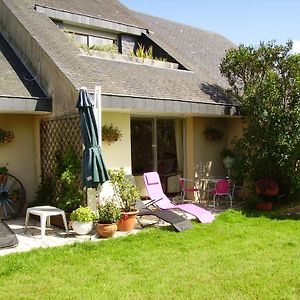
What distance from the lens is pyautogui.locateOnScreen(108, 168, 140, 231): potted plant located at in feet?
26.2

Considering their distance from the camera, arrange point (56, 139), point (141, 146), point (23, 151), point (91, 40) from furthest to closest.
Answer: point (91, 40)
point (141, 146)
point (23, 151)
point (56, 139)

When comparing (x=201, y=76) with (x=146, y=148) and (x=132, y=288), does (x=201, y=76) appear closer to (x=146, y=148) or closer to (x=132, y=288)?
(x=146, y=148)

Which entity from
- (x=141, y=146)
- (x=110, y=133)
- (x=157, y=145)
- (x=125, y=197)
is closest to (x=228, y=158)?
(x=157, y=145)

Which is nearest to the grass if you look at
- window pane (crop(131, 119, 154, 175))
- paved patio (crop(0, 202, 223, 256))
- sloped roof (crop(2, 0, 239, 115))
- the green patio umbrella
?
paved patio (crop(0, 202, 223, 256))

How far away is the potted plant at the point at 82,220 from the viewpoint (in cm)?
745

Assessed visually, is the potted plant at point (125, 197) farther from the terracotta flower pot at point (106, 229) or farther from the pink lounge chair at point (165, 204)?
the pink lounge chair at point (165, 204)

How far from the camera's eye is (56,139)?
9.21 meters

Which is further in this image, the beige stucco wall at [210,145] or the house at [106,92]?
the beige stucco wall at [210,145]

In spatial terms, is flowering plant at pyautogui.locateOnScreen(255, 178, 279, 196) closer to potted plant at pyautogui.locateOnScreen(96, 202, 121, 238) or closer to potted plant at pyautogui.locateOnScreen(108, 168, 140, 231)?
potted plant at pyautogui.locateOnScreen(108, 168, 140, 231)

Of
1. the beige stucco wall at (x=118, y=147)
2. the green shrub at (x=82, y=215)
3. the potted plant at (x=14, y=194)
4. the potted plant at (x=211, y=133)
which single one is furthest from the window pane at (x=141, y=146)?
the green shrub at (x=82, y=215)

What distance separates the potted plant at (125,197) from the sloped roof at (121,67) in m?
1.85

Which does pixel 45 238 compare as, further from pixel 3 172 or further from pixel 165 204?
pixel 165 204

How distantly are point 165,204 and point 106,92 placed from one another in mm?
2857

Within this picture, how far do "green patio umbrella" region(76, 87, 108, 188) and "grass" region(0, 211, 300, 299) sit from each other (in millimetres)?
1271
